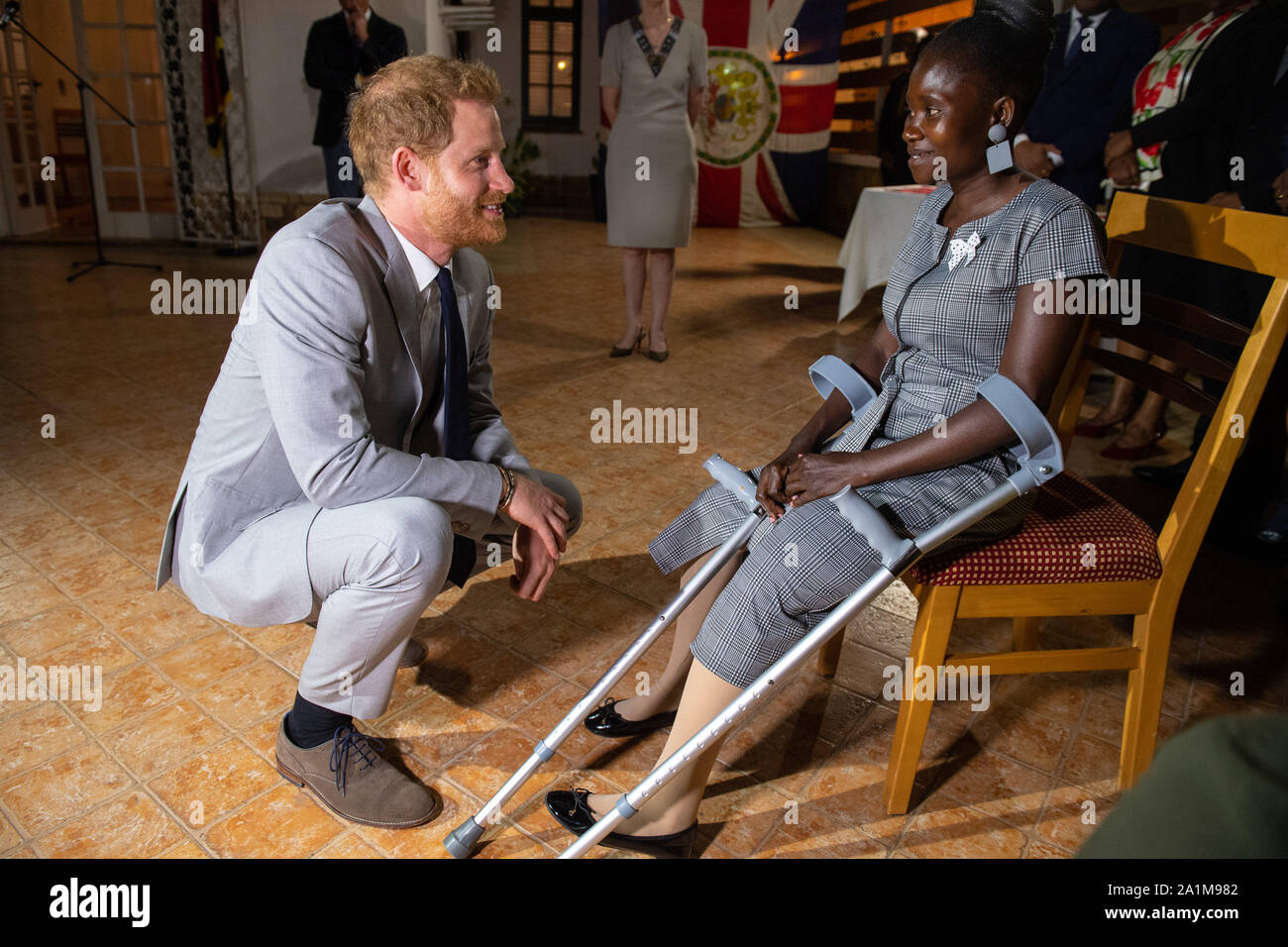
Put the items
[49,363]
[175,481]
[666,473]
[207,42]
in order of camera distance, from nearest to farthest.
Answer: [175,481], [666,473], [49,363], [207,42]

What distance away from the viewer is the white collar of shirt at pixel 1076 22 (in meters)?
3.69

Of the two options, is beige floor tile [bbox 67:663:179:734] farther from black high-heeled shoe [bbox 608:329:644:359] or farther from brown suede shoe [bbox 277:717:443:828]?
black high-heeled shoe [bbox 608:329:644:359]

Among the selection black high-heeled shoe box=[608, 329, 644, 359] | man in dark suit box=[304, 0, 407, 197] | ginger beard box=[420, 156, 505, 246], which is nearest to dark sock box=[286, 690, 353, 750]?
ginger beard box=[420, 156, 505, 246]

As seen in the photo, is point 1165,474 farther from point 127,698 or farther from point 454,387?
point 127,698

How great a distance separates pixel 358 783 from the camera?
172 centimetres

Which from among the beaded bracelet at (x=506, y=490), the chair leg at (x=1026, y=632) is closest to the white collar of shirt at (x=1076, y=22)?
the chair leg at (x=1026, y=632)

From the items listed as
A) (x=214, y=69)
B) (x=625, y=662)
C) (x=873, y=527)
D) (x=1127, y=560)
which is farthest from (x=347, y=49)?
(x=1127, y=560)

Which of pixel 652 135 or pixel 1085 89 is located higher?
pixel 1085 89

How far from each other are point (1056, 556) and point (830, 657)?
724 mm

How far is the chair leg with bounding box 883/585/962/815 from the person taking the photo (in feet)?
5.39

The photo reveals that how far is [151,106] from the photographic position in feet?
25.2

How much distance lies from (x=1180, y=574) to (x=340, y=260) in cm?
172
